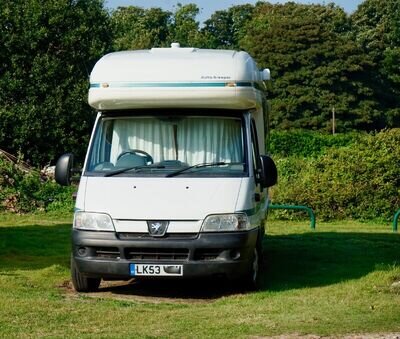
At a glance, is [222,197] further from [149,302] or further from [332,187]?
[332,187]

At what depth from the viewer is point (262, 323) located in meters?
9.42

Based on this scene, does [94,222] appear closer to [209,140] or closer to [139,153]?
[139,153]

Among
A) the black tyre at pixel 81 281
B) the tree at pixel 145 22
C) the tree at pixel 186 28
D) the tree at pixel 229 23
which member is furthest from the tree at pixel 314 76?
the black tyre at pixel 81 281

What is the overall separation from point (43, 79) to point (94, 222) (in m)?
26.4

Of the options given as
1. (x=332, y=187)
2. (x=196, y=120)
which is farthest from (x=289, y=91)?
(x=196, y=120)

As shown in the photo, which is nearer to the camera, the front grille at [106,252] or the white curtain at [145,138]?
the front grille at [106,252]

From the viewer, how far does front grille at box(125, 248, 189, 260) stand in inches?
438

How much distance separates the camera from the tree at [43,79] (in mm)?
36438

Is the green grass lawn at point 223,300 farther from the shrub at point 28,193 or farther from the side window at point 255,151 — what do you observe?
the shrub at point 28,193

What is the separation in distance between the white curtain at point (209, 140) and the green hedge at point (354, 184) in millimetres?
14253

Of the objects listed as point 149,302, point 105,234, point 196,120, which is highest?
point 196,120

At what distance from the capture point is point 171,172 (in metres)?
11.5

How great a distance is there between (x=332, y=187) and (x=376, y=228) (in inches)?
110

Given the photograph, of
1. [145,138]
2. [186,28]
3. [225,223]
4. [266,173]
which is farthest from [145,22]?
[225,223]
